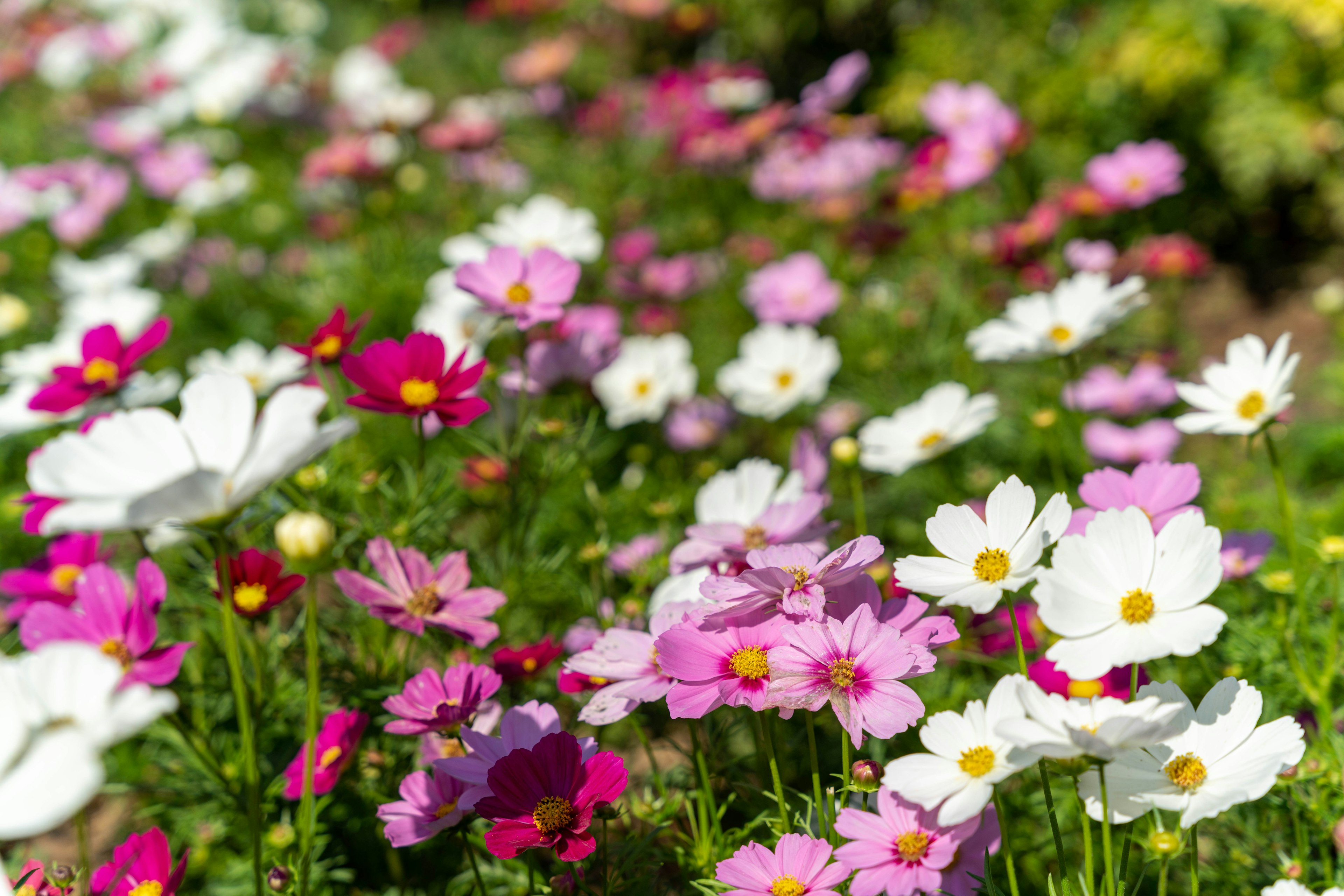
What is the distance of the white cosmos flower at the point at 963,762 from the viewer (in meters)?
0.76

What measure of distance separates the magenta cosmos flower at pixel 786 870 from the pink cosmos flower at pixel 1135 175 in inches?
71.3

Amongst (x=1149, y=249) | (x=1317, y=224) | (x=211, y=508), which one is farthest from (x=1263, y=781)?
(x=1317, y=224)

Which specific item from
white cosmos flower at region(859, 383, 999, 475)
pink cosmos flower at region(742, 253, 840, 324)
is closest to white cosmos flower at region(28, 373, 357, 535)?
white cosmos flower at region(859, 383, 999, 475)

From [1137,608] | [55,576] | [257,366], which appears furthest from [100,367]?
[1137,608]

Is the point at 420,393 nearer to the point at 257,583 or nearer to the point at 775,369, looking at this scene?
the point at 257,583

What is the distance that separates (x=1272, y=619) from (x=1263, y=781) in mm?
583

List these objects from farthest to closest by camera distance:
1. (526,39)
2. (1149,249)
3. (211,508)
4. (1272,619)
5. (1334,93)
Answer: (526,39) → (1334,93) → (1149,249) → (1272,619) → (211,508)

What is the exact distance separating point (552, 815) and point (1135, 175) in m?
2.04

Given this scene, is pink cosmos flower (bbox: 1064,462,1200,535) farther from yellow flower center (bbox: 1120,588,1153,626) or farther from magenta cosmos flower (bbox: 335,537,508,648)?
magenta cosmos flower (bbox: 335,537,508,648)

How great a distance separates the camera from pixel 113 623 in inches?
41.0

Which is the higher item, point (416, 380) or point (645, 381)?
point (416, 380)

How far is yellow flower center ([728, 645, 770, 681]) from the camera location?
0.90 meters

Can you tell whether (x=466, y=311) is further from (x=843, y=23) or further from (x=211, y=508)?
(x=843, y=23)

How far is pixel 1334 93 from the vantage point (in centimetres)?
260
